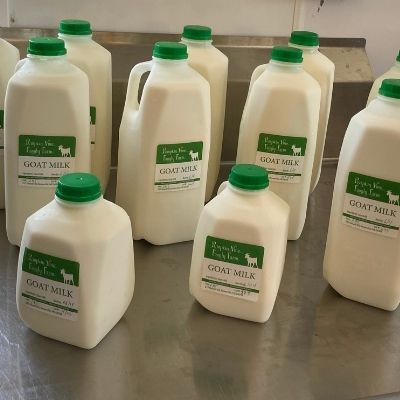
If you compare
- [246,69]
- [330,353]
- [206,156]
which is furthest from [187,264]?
[246,69]

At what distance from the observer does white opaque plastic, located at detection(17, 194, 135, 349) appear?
2.60 ft

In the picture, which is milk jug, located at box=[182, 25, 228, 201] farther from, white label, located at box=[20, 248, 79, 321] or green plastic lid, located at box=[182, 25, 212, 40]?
white label, located at box=[20, 248, 79, 321]

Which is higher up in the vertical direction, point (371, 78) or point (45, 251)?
point (371, 78)

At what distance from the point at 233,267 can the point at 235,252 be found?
0.02 metres

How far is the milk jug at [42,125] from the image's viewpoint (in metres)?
0.95

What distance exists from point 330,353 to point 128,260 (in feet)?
0.96

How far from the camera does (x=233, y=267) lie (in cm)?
89

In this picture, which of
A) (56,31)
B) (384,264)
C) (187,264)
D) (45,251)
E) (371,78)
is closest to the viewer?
(45,251)

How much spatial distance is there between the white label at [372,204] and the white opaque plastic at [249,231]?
96 millimetres

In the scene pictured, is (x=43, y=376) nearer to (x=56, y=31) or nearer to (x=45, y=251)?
(x=45, y=251)

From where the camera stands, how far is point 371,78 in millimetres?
1464

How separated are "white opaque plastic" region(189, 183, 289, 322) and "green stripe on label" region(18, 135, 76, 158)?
0.24 metres

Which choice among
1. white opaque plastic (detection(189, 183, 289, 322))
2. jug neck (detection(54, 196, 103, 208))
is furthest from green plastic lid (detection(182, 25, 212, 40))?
jug neck (detection(54, 196, 103, 208))

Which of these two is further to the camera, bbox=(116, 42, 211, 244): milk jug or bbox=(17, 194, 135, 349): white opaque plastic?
bbox=(116, 42, 211, 244): milk jug
